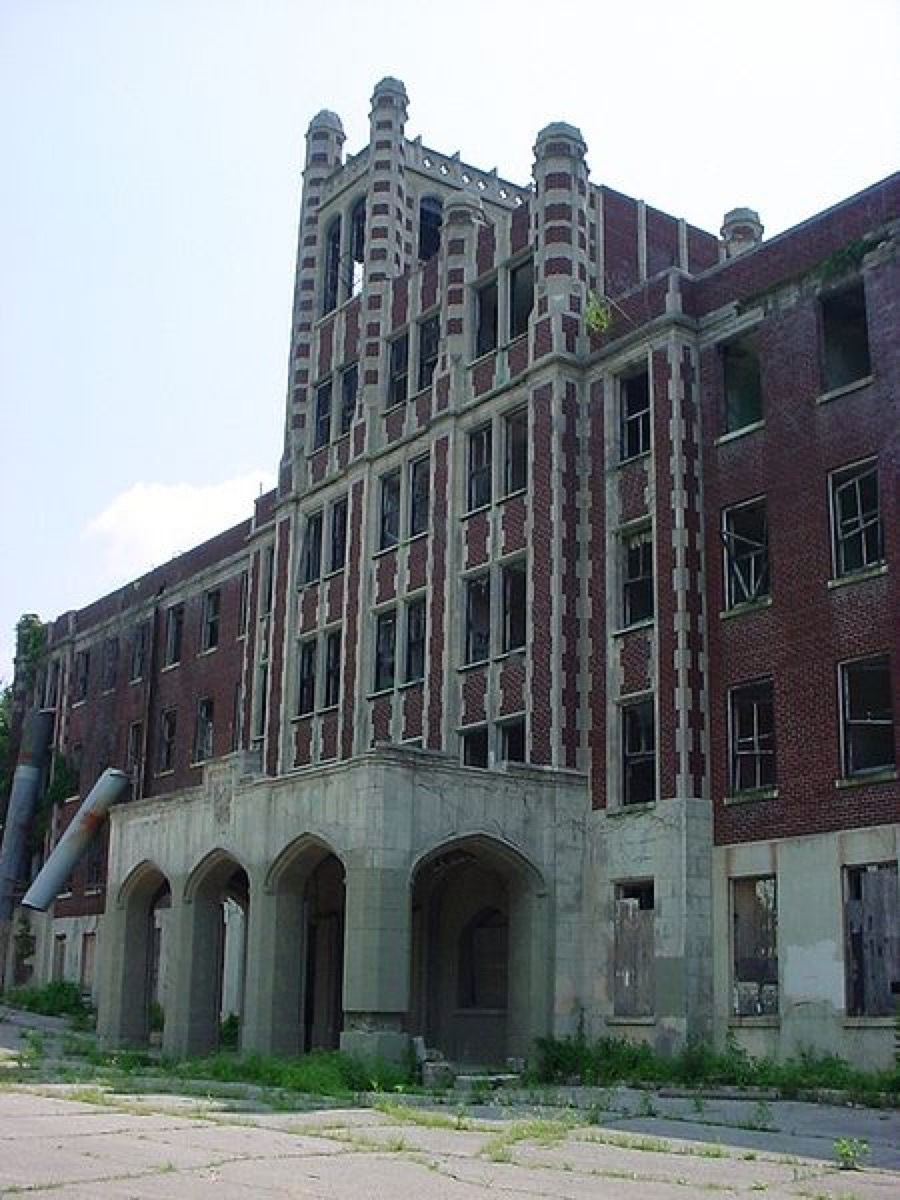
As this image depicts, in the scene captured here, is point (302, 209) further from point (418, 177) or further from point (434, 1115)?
point (434, 1115)

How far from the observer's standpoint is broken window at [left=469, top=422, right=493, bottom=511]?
3353 cm

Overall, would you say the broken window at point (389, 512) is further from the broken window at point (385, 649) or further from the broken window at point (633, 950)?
the broken window at point (633, 950)

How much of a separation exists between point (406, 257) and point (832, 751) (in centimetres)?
1942

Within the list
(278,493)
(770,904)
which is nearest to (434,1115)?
(770,904)

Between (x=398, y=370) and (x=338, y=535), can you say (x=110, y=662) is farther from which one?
(x=398, y=370)

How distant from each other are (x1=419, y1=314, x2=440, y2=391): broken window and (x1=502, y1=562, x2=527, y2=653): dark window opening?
6.08 m

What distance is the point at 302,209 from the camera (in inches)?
1706

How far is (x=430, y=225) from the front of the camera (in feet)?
139

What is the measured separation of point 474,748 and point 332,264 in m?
16.1

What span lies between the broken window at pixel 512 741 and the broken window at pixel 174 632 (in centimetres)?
2035

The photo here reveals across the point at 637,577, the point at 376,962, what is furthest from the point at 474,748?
the point at 376,962

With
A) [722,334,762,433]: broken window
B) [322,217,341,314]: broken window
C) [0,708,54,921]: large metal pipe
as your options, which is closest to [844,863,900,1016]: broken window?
[722,334,762,433]: broken window

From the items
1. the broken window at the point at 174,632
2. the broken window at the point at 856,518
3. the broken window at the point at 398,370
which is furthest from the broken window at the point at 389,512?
the broken window at the point at 174,632

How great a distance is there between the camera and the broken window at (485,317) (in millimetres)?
34844
